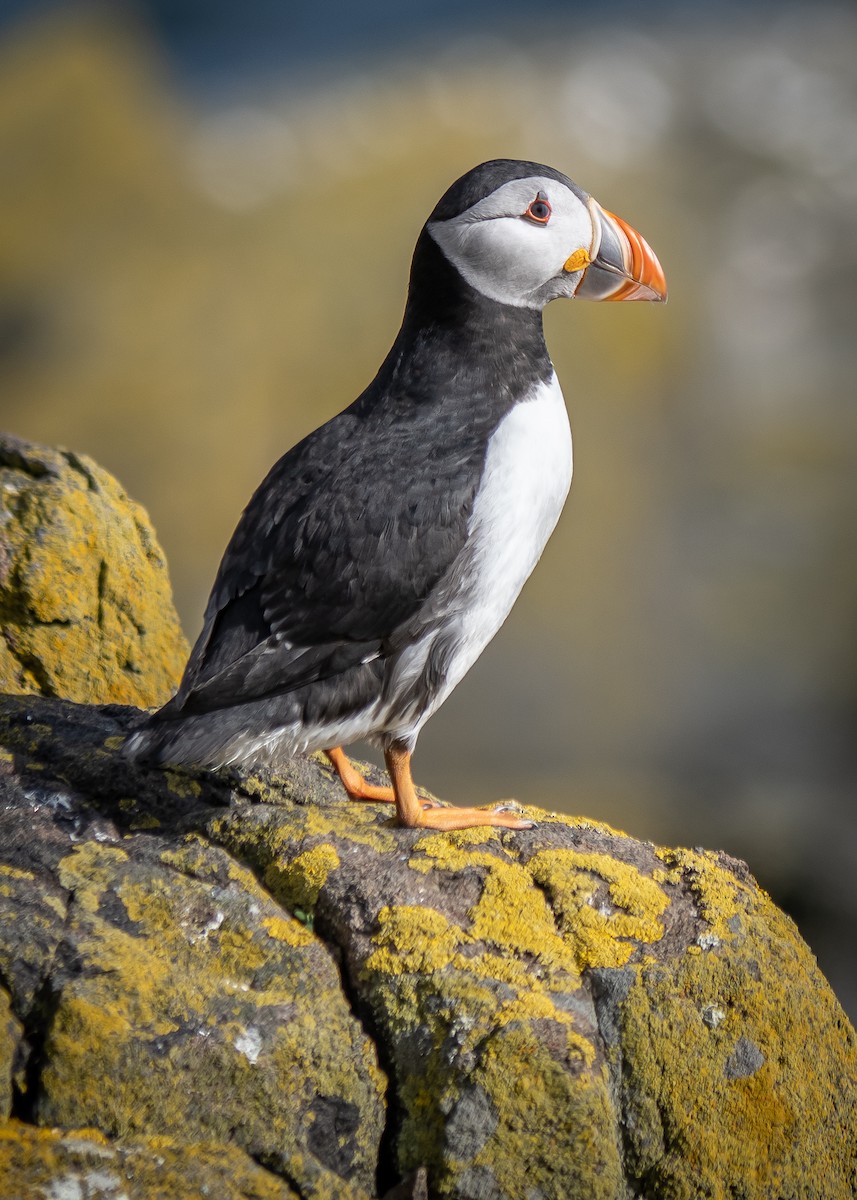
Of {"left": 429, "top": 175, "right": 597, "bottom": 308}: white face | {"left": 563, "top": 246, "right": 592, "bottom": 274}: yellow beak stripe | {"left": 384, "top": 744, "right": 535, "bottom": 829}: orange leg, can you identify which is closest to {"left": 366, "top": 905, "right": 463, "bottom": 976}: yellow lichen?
{"left": 384, "top": 744, "right": 535, "bottom": 829}: orange leg

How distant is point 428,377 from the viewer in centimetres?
388

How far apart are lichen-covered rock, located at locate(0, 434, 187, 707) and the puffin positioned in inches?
39.7

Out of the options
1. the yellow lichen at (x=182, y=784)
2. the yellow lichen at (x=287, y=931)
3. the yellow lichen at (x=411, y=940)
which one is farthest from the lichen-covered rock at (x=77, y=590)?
the yellow lichen at (x=411, y=940)

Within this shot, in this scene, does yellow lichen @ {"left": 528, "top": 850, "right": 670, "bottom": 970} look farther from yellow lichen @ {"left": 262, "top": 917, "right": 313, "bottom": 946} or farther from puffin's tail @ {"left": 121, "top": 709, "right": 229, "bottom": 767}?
puffin's tail @ {"left": 121, "top": 709, "right": 229, "bottom": 767}

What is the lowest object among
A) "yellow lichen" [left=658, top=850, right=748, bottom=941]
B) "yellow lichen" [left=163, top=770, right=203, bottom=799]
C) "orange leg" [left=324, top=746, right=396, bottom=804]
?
"yellow lichen" [left=163, top=770, right=203, bottom=799]

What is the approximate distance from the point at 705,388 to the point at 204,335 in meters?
5.34

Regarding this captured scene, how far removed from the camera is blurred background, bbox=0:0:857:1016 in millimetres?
10789

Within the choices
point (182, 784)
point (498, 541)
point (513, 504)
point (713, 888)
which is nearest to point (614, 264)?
point (513, 504)

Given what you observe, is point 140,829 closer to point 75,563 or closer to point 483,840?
point 483,840

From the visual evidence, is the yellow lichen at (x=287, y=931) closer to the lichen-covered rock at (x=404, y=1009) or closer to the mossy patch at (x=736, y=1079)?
the lichen-covered rock at (x=404, y=1009)

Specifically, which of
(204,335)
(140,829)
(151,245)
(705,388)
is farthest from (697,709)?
(140,829)

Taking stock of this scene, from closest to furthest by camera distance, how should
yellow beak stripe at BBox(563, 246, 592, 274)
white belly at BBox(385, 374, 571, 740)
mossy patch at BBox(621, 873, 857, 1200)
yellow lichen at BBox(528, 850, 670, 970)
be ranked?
mossy patch at BBox(621, 873, 857, 1200), yellow lichen at BBox(528, 850, 670, 970), white belly at BBox(385, 374, 571, 740), yellow beak stripe at BBox(563, 246, 592, 274)

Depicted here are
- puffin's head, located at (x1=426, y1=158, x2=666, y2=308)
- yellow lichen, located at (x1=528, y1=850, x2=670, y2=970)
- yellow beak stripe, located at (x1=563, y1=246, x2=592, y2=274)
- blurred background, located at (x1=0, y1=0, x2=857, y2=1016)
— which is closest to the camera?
yellow lichen, located at (x1=528, y1=850, x2=670, y2=970)

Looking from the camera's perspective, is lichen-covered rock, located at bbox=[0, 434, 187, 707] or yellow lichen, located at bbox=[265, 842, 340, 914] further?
lichen-covered rock, located at bbox=[0, 434, 187, 707]
